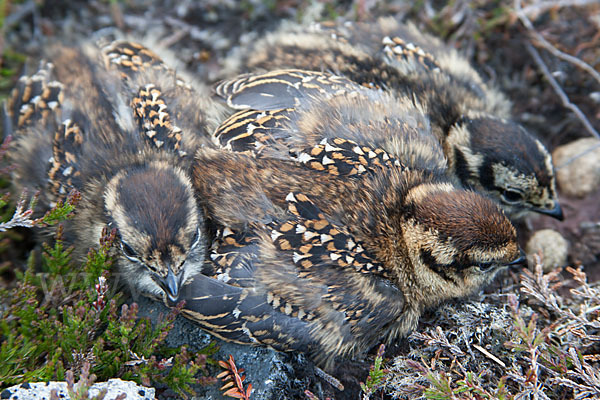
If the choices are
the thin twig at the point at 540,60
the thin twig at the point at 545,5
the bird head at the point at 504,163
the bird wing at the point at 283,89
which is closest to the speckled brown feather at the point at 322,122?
the bird wing at the point at 283,89

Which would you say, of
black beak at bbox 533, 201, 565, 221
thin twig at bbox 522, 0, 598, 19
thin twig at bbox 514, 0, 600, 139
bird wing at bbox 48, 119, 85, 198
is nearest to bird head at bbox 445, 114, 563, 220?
black beak at bbox 533, 201, 565, 221

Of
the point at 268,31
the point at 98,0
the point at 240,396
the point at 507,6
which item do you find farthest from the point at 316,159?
the point at 98,0

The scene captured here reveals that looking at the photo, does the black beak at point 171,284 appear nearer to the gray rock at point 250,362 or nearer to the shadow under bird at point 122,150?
the shadow under bird at point 122,150

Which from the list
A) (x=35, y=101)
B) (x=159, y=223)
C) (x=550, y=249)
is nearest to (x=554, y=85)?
(x=550, y=249)

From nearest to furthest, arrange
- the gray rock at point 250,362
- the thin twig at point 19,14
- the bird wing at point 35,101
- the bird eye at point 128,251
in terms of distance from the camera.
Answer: the bird eye at point 128,251
the gray rock at point 250,362
the bird wing at point 35,101
the thin twig at point 19,14

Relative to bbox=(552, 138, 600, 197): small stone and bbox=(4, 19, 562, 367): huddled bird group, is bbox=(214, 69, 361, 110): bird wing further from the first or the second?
bbox=(552, 138, 600, 197): small stone

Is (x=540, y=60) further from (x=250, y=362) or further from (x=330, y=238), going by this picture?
(x=250, y=362)
